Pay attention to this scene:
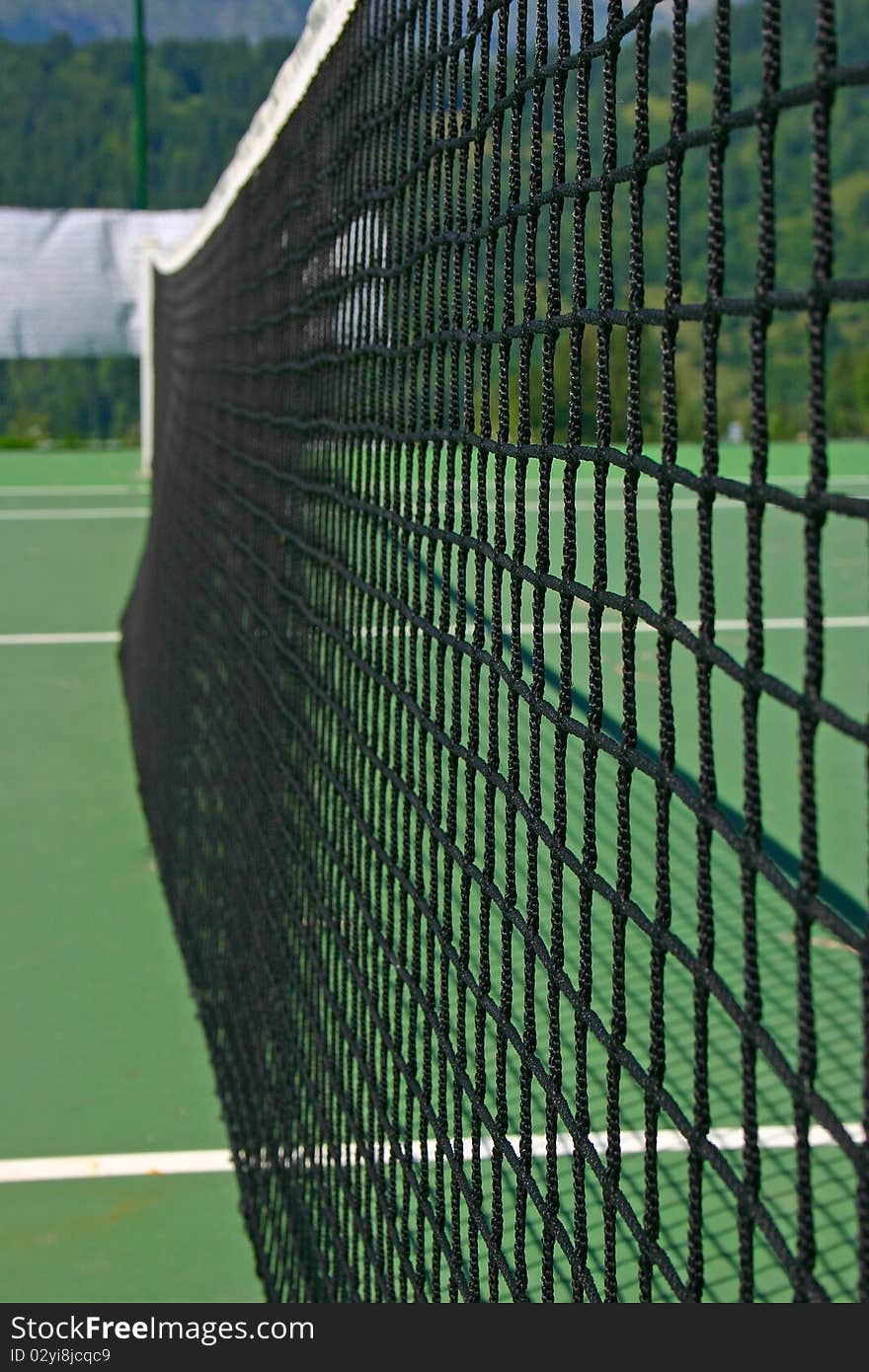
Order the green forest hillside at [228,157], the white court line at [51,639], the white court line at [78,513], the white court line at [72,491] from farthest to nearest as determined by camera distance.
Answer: the green forest hillside at [228,157], the white court line at [72,491], the white court line at [78,513], the white court line at [51,639]

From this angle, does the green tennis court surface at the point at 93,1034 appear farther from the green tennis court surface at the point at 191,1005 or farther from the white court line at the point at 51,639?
the white court line at the point at 51,639

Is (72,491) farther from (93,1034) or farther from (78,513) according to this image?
(93,1034)

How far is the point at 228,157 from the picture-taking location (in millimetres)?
13016

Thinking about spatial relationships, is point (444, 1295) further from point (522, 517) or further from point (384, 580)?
point (522, 517)

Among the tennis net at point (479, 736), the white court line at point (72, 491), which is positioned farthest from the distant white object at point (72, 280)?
the tennis net at point (479, 736)

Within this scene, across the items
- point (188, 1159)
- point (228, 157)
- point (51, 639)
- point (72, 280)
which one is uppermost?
point (228, 157)

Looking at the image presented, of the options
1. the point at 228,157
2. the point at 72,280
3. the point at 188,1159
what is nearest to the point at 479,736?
the point at 188,1159

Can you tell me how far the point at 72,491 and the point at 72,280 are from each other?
1.98 metres

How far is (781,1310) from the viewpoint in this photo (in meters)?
0.80

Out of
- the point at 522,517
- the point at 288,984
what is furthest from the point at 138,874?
the point at 522,517

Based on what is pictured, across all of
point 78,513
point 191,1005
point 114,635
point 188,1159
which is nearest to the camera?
point 188,1159

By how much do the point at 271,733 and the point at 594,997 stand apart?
55cm

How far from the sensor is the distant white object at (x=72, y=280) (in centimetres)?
1012

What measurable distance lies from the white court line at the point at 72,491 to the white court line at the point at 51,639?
12.2 feet
